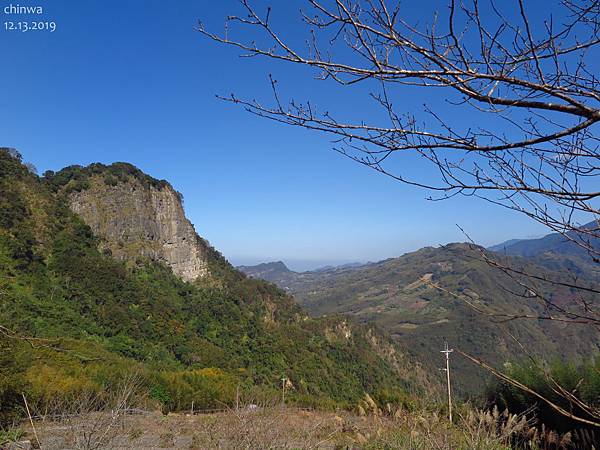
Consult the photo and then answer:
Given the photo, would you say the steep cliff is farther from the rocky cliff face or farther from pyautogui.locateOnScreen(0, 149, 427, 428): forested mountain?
pyautogui.locateOnScreen(0, 149, 427, 428): forested mountain

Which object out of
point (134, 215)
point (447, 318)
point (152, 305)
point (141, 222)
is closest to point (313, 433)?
point (152, 305)

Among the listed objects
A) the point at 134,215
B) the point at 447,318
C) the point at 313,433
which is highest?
the point at 134,215

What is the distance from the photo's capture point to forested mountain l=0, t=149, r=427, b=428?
24562 millimetres

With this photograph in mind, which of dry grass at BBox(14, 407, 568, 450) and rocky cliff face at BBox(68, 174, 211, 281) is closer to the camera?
dry grass at BBox(14, 407, 568, 450)

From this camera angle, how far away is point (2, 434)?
7652 mm

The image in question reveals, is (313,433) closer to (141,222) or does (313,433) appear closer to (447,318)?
(141,222)

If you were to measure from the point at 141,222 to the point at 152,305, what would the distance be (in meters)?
12.6

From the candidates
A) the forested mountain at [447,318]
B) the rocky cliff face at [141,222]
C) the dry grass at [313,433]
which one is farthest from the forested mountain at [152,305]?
the forested mountain at [447,318]

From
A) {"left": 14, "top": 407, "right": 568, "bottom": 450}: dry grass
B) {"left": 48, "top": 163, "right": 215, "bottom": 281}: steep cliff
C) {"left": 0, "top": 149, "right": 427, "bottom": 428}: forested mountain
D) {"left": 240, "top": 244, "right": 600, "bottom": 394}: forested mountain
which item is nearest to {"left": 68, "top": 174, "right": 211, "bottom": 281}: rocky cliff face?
{"left": 48, "top": 163, "right": 215, "bottom": 281}: steep cliff

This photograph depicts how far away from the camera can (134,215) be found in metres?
47.1

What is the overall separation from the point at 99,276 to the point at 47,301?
7181mm

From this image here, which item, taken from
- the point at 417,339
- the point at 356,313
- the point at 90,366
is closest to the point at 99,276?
the point at 90,366

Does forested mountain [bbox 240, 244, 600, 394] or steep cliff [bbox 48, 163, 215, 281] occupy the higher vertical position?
steep cliff [bbox 48, 163, 215, 281]

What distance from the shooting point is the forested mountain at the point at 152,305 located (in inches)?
967
